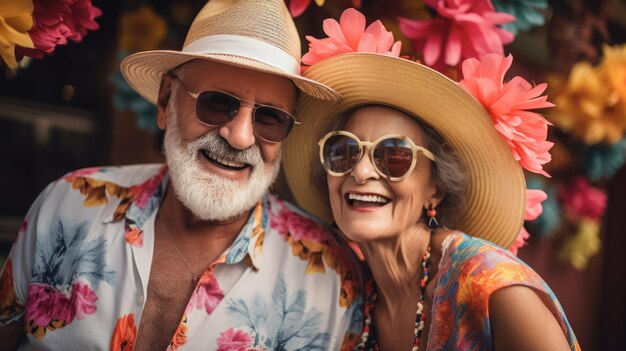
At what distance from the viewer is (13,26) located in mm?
1688

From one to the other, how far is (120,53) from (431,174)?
202 centimetres

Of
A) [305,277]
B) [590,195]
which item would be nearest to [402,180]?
[305,277]

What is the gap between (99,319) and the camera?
6.82 feet

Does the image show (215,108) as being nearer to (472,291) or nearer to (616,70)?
(472,291)

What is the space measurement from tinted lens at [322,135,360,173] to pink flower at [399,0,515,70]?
507mm

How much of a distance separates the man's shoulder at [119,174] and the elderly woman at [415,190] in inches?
35.2

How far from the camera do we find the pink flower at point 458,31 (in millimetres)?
2180

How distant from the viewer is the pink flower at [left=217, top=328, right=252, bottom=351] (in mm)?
2088

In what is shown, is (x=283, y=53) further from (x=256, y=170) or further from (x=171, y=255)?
(x=171, y=255)

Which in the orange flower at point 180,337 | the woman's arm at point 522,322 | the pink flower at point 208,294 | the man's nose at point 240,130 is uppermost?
the man's nose at point 240,130

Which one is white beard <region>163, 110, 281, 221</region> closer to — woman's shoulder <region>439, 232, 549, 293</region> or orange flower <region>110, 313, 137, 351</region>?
orange flower <region>110, 313, 137, 351</region>

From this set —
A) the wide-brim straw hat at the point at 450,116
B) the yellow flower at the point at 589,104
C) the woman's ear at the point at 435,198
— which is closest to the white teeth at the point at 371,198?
the woman's ear at the point at 435,198

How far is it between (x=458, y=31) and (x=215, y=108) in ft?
3.25

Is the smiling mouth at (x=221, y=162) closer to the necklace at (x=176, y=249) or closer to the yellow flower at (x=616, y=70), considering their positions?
the necklace at (x=176, y=249)
